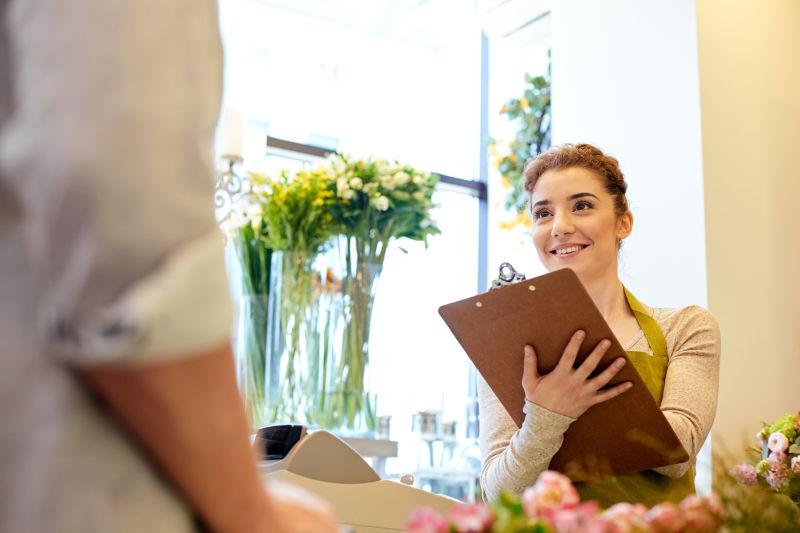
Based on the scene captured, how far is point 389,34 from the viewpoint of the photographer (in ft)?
19.1

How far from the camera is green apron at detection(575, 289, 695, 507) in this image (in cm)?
173

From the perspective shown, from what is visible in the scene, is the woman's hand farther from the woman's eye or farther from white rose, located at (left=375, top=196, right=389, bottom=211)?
white rose, located at (left=375, top=196, right=389, bottom=211)

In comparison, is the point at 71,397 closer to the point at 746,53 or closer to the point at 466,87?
the point at 746,53

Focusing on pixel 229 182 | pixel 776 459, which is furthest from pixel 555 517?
pixel 229 182

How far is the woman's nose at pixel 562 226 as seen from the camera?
6.84 ft

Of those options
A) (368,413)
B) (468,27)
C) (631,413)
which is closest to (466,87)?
(468,27)

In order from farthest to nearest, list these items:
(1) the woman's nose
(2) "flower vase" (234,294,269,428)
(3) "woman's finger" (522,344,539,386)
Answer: (2) "flower vase" (234,294,269,428) < (1) the woman's nose < (3) "woman's finger" (522,344,539,386)

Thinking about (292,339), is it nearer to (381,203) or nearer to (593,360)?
(381,203)

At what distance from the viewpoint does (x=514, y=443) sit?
1777mm

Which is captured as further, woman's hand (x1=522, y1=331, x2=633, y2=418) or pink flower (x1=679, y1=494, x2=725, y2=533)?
woman's hand (x1=522, y1=331, x2=633, y2=418)

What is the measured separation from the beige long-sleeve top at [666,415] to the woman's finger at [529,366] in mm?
52

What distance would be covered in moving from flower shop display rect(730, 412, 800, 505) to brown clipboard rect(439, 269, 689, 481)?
36 cm

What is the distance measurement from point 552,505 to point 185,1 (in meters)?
0.46

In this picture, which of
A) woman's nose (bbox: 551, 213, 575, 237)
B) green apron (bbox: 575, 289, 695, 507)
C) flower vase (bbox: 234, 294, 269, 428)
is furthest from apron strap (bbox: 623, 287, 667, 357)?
flower vase (bbox: 234, 294, 269, 428)
